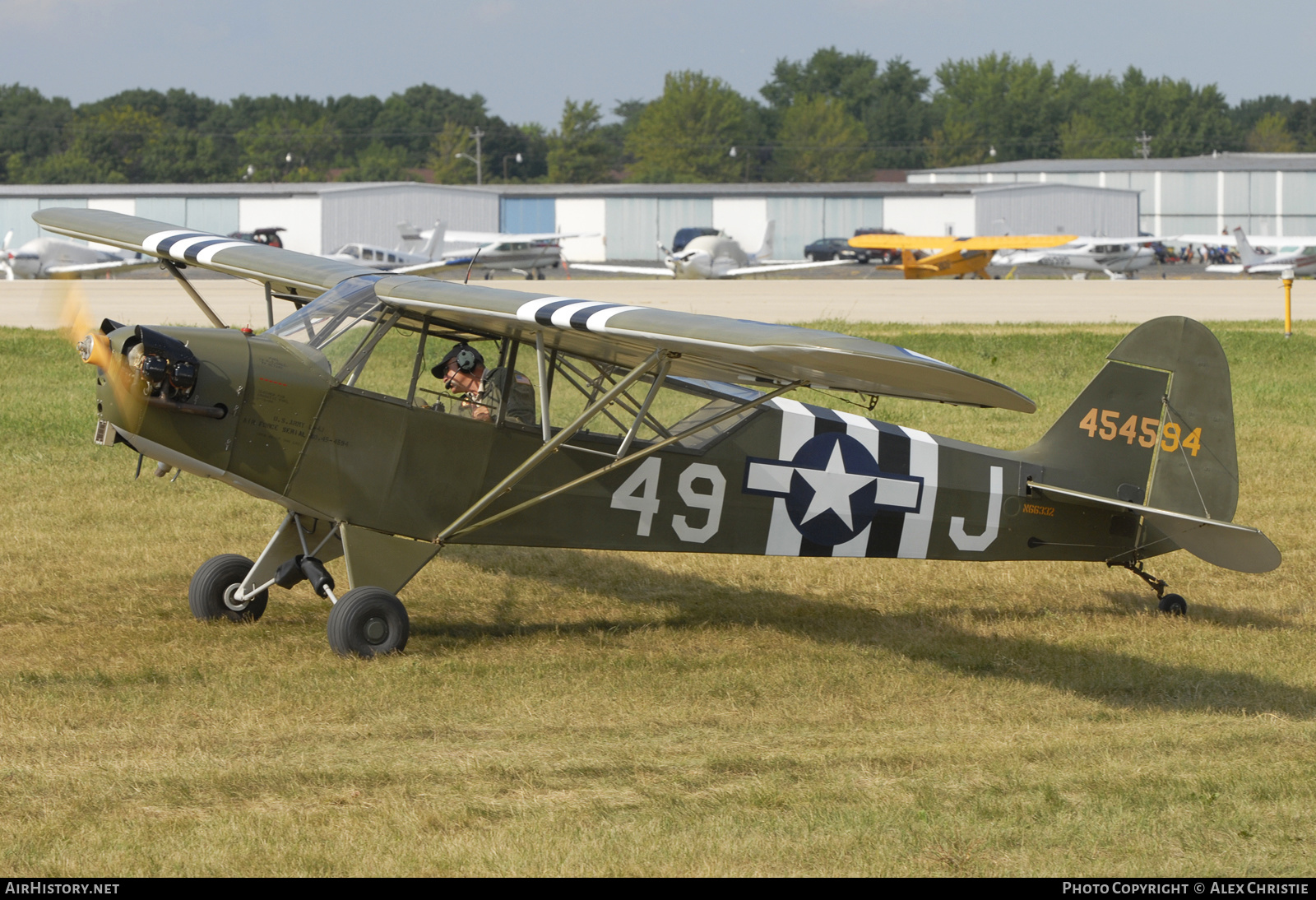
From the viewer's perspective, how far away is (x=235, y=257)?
9172 mm

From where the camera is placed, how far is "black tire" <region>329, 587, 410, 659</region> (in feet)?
24.7

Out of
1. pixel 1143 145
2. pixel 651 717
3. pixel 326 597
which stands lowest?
pixel 651 717

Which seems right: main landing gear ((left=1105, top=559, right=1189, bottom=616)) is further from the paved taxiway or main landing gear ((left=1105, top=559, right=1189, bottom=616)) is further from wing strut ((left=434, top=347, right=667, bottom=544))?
the paved taxiway

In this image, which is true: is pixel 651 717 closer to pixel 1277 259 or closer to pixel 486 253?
pixel 486 253

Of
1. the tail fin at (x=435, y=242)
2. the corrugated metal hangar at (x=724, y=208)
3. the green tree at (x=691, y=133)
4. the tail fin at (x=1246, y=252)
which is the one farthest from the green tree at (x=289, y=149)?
the tail fin at (x=1246, y=252)

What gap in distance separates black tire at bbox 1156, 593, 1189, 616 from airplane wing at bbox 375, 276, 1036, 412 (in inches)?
131

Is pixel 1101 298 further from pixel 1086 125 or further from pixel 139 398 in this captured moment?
pixel 1086 125

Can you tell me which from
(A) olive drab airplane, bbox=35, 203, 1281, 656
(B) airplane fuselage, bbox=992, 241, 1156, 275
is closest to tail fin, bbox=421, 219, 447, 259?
(B) airplane fuselage, bbox=992, 241, 1156, 275

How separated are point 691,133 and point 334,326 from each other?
455 ft

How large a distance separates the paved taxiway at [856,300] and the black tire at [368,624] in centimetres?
1726

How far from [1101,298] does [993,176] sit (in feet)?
222

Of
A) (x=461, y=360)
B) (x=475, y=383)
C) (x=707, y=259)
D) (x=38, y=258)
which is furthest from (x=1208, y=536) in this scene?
(x=38, y=258)

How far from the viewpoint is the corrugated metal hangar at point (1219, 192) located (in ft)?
303

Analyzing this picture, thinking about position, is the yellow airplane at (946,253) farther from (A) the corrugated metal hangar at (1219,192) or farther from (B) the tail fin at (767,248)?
(A) the corrugated metal hangar at (1219,192)
